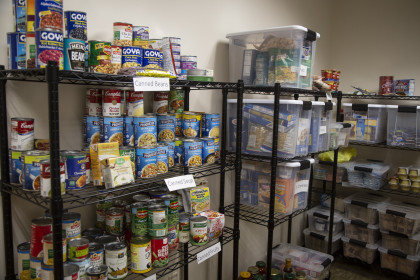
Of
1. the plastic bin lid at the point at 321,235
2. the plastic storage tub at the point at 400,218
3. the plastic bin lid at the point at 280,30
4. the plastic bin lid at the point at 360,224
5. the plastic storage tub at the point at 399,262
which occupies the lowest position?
the plastic storage tub at the point at 399,262

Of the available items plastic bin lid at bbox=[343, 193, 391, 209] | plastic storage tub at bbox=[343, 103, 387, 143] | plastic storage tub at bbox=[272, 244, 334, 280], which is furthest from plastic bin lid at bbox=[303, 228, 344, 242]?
plastic storage tub at bbox=[343, 103, 387, 143]

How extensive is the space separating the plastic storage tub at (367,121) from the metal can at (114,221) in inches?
98.5

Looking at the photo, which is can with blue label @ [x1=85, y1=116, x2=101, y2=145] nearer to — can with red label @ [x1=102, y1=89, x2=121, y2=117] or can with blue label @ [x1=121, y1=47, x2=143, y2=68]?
can with red label @ [x1=102, y1=89, x2=121, y2=117]

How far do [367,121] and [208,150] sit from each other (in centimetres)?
202

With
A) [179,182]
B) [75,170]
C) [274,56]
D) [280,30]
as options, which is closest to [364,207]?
[274,56]

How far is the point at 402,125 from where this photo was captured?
10.0 feet

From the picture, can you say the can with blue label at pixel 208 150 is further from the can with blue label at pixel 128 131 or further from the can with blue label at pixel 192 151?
the can with blue label at pixel 128 131

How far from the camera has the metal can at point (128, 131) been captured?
151cm

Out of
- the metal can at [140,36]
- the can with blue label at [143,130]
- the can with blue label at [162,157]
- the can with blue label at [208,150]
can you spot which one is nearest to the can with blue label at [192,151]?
the can with blue label at [208,150]

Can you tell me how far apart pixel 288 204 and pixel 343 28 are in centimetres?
244

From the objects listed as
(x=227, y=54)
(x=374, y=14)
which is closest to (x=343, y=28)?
(x=374, y=14)

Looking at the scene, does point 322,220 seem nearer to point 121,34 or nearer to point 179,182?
point 179,182

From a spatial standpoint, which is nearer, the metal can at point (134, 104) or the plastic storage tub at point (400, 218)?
the metal can at point (134, 104)

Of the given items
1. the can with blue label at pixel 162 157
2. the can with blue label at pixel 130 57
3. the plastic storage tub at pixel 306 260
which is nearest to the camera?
the can with blue label at pixel 130 57
